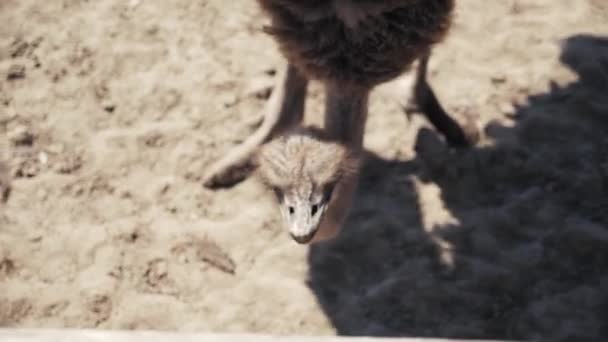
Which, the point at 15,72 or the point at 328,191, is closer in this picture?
the point at 328,191

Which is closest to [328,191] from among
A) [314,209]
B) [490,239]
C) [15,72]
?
[314,209]

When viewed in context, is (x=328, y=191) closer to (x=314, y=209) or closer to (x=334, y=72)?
(x=314, y=209)

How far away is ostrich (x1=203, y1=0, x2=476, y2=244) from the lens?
2.16 metres

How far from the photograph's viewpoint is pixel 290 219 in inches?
82.8

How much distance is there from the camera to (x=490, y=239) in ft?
10.1

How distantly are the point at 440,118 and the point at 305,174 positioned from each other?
148 centimetres

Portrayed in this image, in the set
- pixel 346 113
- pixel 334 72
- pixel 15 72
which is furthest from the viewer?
pixel 15 72

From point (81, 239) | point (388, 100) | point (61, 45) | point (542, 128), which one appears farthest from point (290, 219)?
point (61, 45)

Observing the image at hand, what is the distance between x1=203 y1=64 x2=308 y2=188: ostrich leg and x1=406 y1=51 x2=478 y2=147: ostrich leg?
1.96 feet

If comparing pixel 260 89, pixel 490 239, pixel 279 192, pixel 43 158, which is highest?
pixel 279 192

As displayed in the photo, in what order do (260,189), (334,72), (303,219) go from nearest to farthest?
(303,219) → (334,72) → (260,189)

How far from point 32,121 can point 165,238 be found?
1.00 meters

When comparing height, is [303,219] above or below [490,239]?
above

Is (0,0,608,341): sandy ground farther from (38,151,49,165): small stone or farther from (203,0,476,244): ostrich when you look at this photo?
(203,0,476,244): ostrich
